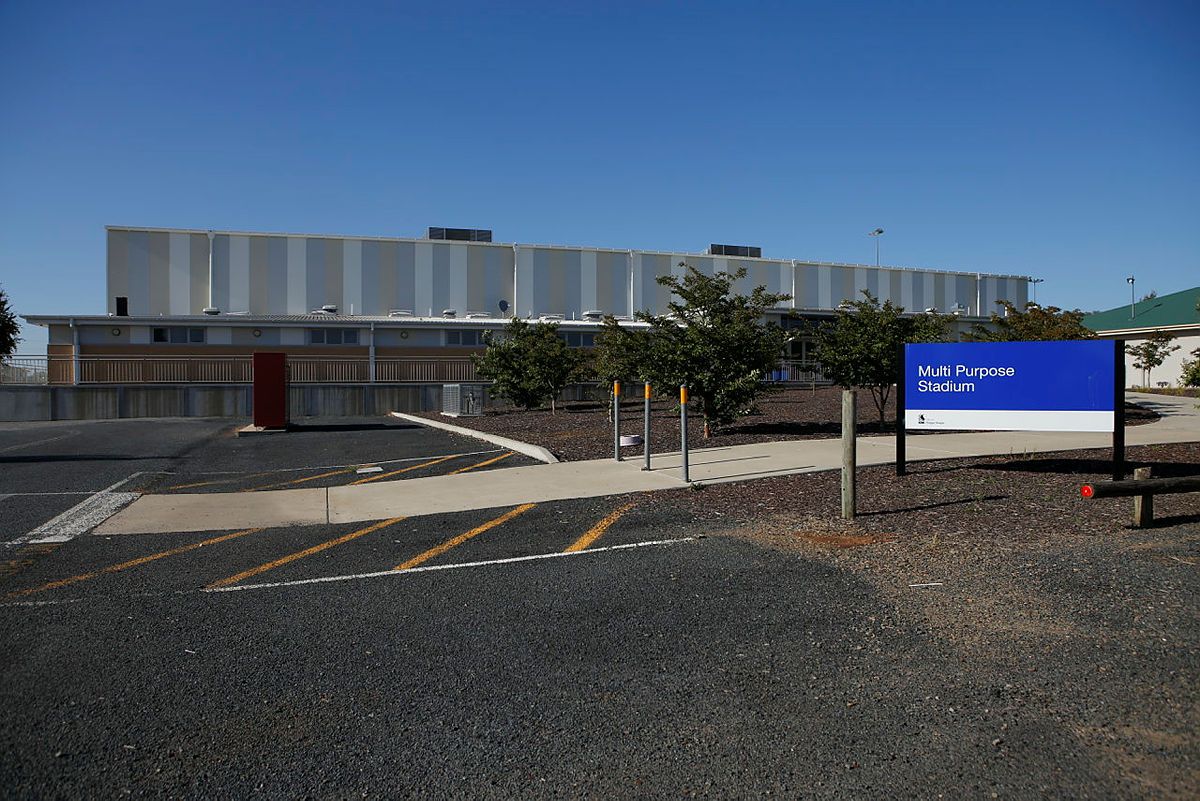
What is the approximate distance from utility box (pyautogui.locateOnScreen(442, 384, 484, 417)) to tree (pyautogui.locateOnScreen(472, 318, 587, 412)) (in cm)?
104

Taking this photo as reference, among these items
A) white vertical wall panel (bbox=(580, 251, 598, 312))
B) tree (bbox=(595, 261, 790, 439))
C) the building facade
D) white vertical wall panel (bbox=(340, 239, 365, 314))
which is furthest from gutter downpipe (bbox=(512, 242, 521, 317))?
tree (bbox=(595, 261, 790, 439))

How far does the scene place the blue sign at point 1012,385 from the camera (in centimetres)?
1003

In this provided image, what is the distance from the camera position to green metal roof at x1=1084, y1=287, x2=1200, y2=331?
3676 cm

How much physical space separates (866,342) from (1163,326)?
28949 mm

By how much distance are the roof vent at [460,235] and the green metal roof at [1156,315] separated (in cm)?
3134

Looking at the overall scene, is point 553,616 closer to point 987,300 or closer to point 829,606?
point 829,606

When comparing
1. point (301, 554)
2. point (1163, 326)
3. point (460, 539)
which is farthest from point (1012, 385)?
point (1163, 326)

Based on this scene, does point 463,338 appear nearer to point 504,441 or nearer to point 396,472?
point 504,441

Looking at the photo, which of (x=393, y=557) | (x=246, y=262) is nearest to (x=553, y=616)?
(x=393, y=557)

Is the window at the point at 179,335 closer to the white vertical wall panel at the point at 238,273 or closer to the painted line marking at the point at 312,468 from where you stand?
the white vertical wall panel at the point at 238,273

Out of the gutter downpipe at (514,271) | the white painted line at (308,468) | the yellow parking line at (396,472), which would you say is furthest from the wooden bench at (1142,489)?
the gutter downpipe at (514,271)

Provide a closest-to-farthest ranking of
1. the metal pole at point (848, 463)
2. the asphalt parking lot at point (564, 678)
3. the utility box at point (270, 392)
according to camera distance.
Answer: the asphalt parking lot at point (564, 678) < the metal pole at point (848, 463) < the utility box at point (270, 392)

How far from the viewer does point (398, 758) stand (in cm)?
356

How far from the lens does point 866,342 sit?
1514 cm
